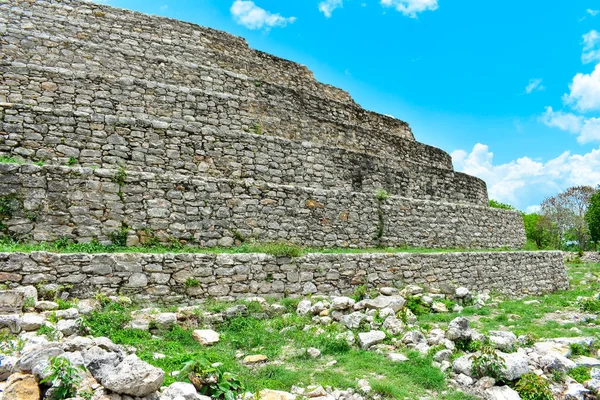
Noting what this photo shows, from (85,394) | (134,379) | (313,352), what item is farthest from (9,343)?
(313,352)

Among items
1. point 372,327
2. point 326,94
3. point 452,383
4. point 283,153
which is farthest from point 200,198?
point 326,94

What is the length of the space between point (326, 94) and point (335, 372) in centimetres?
1440

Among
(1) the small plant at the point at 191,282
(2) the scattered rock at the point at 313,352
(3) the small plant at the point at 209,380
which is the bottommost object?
(2) the scattered rock at the point at 313,352

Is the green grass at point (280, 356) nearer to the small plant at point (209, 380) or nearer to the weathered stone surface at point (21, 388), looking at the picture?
the small plant at point (209, 380)

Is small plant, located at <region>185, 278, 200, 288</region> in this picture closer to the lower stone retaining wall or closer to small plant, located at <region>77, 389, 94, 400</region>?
the lower stone retaining wall

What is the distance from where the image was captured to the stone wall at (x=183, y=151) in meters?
9.86

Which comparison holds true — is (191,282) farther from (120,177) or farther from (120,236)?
(120,177)

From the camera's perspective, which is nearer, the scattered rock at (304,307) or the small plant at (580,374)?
the small plant at (580,374)

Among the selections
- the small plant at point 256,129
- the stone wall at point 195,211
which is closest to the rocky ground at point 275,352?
the stone wall at point 195,211

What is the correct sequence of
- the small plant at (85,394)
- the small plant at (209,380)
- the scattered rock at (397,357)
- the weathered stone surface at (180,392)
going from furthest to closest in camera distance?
1. the scattered rock at (397,357)
2. the small plant at (209,380)
3. the weathered stone surface at (180,392)
4. the small plant at (85,394)

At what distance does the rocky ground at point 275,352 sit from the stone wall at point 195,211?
2000 millimetres

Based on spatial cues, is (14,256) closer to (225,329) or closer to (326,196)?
(225,329)

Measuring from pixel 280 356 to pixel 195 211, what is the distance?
15.8 ft

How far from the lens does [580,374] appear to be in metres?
6.36
